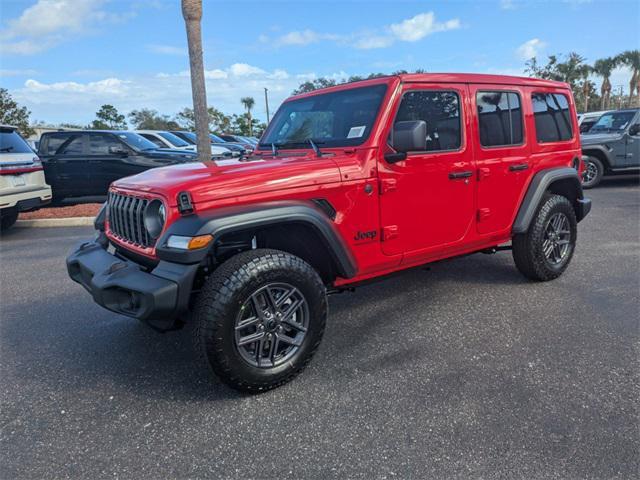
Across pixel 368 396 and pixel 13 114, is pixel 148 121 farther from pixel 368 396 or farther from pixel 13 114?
pixel 368 396

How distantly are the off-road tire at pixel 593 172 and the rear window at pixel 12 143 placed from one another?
1105cm

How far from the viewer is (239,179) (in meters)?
2.69

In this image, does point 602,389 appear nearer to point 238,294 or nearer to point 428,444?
point 428,444

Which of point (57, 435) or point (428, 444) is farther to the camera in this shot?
point (57, 435)

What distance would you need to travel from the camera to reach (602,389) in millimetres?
2639

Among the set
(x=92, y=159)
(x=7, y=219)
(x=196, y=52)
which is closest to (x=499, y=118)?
(x=196, y=52)

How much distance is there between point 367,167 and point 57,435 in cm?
231

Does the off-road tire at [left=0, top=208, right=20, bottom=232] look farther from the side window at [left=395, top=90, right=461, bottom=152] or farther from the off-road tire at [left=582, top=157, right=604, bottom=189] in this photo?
the off-road tire at [left=582, top=157, right=604, bottom=189]

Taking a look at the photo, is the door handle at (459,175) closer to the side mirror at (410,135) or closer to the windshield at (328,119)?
the side mirror at (410,135)

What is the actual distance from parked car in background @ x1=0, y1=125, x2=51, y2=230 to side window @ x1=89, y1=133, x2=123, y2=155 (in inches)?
79.6

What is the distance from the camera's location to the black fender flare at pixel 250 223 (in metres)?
2.46

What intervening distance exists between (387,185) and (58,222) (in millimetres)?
7162

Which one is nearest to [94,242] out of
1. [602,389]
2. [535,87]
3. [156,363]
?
[156,363]

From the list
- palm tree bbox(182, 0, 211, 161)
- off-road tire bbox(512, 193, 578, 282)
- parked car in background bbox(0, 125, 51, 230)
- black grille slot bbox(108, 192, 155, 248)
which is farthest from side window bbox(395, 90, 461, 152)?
parked car in background bbox(0, 125, 51, 230)
